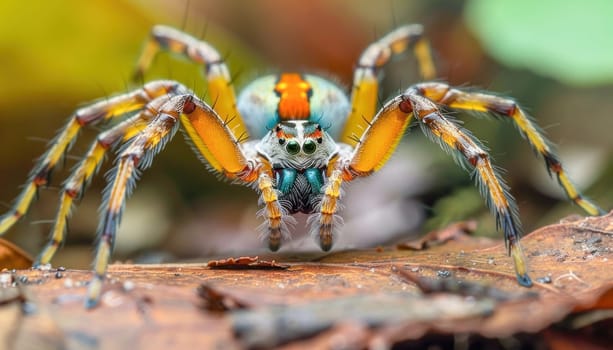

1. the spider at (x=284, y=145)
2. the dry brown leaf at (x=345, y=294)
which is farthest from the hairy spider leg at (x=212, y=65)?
the dry brown leaf at (x=345, y=294)

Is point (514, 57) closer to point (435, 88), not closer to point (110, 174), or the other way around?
point (435, 88)

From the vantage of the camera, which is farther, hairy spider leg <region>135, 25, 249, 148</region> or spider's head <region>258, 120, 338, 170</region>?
hairy spider leg <region>135, 25, 249, 148</region>

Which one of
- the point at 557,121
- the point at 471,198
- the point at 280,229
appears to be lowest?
the point at 280,229

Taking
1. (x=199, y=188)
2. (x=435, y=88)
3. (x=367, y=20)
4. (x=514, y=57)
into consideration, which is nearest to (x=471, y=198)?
(x=514, y=57)

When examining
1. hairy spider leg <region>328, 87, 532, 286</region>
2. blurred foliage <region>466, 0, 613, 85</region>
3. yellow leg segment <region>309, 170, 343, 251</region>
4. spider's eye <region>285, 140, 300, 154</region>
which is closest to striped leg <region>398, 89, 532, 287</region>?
hairy spider leg <region>328, 87, 532, 286</region>

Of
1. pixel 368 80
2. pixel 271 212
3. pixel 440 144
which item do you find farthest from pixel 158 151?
pixel 368 80

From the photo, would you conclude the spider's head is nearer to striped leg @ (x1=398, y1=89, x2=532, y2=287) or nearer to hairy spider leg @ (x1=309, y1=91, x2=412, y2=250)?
hairy spider leg @ (x1=309, y1=91, x2=412, y2=250)

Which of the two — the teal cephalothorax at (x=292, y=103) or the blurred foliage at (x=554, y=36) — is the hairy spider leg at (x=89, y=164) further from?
the blurred foliage at (x=554, y=36)
